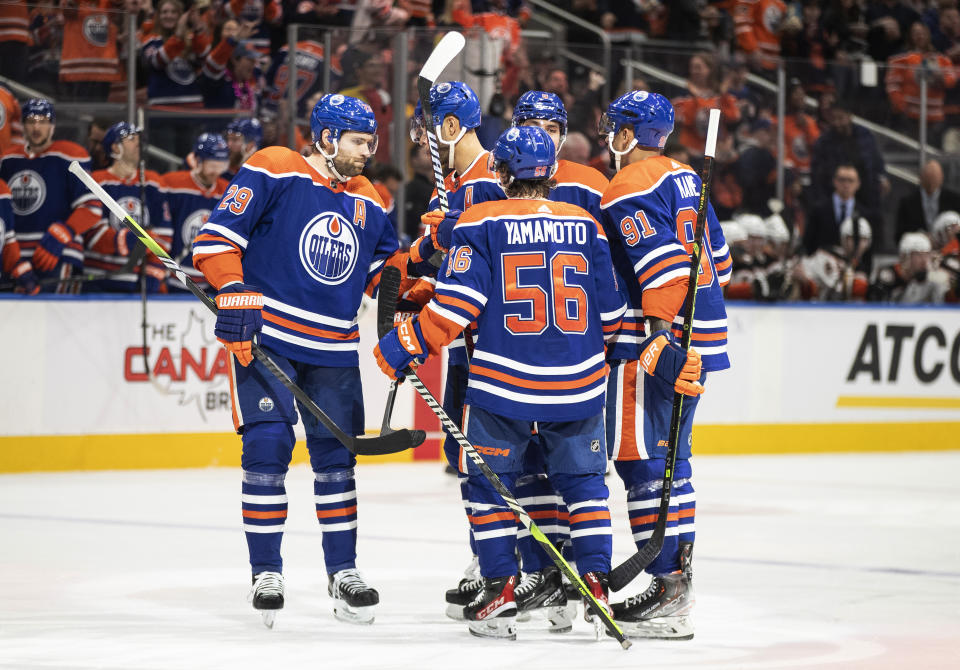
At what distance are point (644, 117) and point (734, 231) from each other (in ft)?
16.4

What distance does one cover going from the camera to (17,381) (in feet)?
24.0

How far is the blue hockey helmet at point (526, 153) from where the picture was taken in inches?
153

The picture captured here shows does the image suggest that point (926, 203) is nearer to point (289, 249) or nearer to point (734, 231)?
point (734, 231)

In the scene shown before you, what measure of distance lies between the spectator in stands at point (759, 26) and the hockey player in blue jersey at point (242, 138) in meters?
4.88

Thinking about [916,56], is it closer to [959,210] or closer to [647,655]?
[959,210]

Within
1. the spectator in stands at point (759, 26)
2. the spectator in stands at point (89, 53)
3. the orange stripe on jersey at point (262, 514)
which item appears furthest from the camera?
the spectator in stands at point (759, 26)

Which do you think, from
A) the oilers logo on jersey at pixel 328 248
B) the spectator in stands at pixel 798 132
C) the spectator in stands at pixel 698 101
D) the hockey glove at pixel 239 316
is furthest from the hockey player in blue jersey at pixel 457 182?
the spectator in stands at pixel 798 132

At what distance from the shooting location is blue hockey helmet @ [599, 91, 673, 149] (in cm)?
421

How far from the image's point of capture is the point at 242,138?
8203 millimetres

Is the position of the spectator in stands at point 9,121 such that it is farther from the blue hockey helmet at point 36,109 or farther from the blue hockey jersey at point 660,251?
the blue hockey jersey at point 660,251

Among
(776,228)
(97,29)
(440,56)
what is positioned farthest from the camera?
(776,228)

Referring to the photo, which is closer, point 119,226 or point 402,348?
point 402,348

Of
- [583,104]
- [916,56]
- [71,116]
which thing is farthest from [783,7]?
[71,116]

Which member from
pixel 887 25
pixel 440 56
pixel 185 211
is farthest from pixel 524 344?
pixel 887 25
